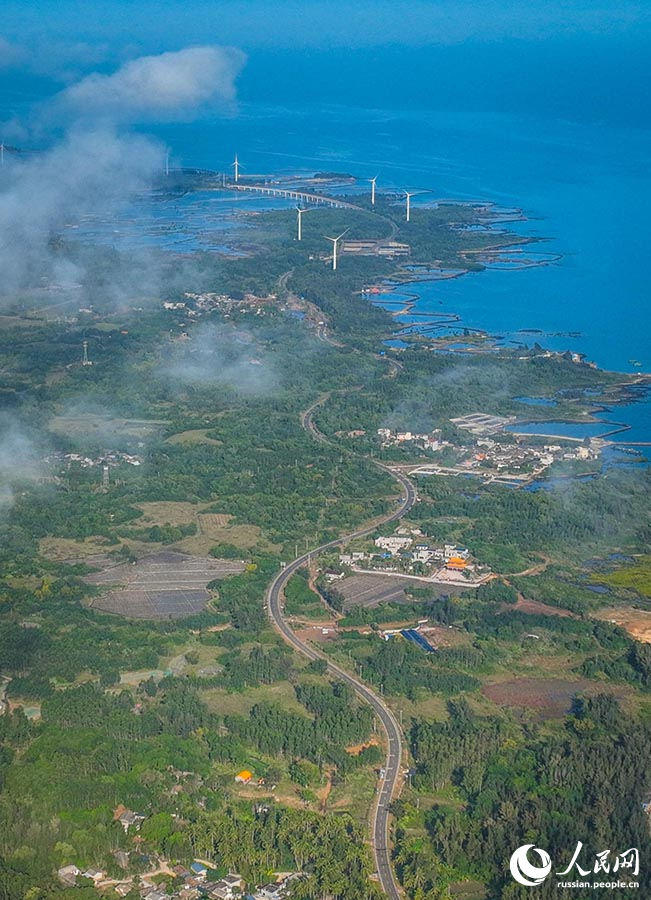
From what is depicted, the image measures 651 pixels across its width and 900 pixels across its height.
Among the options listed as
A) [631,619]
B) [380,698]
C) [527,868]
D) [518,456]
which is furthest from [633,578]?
[527,868]

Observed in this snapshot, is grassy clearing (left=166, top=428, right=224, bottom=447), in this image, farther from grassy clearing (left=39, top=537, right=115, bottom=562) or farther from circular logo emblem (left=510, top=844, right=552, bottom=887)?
circular logo emblem (left=510, top=844, right=552, bottom=887)

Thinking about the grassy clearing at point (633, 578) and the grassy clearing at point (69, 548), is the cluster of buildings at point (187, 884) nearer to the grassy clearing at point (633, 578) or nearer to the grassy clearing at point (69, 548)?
the grassy clearing at point (69, 548)

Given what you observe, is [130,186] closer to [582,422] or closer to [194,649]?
[582,422]

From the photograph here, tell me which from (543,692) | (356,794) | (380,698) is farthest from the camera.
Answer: (543,692)

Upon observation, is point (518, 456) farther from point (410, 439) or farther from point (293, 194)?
point (293, 194)

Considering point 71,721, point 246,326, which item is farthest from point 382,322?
point 71,721

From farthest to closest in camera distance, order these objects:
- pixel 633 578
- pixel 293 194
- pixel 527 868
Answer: pixel 293 194 → pixel 633 578 → pixel 527 868

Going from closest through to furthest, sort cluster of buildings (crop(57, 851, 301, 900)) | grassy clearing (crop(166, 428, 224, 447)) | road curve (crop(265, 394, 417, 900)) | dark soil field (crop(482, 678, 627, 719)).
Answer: cluster of buildings (crop(57, 851, 301, 900)) < road curve (crop(265, 394, 417, 900)) < dark soil field (crop(482, 678, 627, 719)) < grassy clearing (crop(166, 428, 224, 447))

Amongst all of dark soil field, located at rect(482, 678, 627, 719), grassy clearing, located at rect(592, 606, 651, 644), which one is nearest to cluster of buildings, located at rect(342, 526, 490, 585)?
grassy clearing, located at rect(592, 606, 651, 644)
